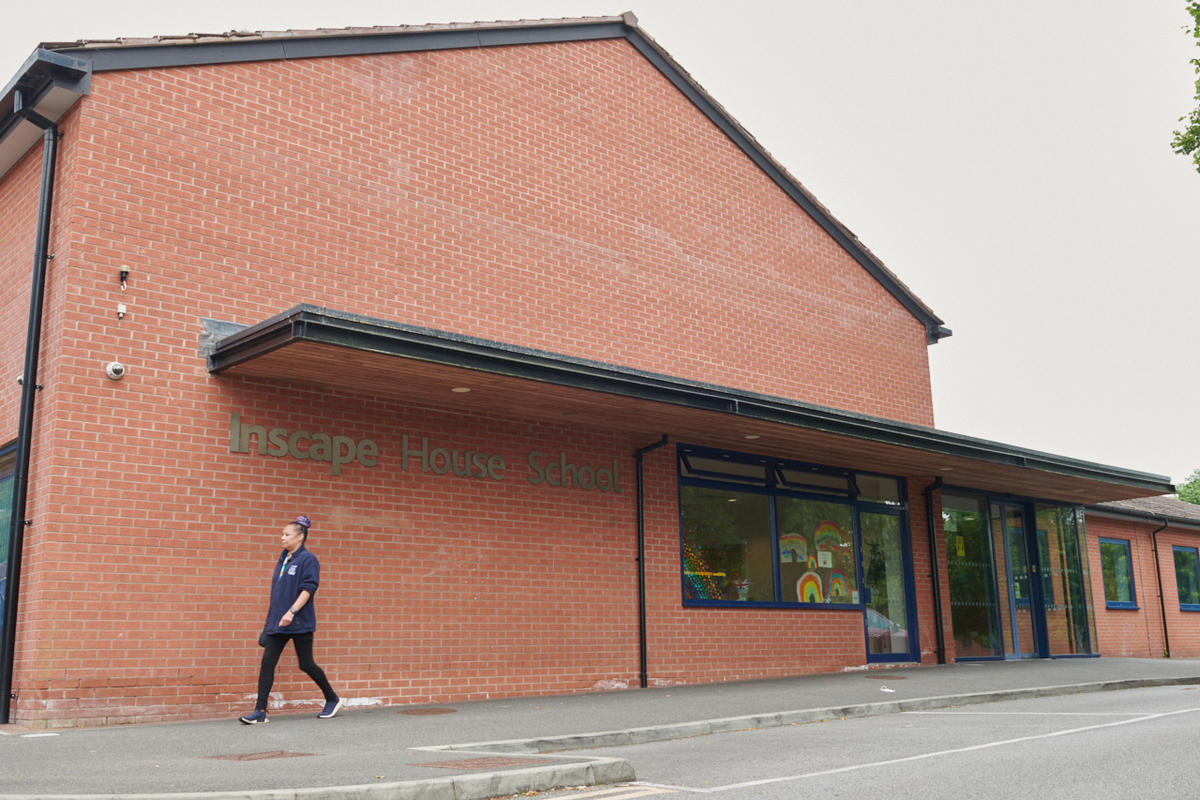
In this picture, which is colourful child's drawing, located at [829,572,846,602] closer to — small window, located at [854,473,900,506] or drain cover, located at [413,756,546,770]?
small window, located at [854,473,900,506]

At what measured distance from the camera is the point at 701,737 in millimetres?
9398

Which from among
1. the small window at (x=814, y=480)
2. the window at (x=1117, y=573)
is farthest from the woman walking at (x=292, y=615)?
the window at (x=1117, y=573)

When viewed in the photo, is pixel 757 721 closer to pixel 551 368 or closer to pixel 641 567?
pixel 641 567

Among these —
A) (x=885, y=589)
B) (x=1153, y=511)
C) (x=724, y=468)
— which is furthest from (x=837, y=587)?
(x=1153, y=511)

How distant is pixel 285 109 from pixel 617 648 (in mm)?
7221

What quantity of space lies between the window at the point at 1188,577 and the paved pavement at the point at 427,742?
1352 centimetres

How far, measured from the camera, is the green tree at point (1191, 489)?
78.1 meters

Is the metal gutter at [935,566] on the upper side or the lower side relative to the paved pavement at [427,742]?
upper

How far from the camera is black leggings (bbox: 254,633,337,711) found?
365 inches

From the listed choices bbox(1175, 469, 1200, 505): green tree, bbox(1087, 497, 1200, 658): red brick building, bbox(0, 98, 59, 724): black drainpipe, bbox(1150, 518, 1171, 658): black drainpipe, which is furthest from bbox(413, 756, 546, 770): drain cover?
bbox(1175, 469, 1200, 505): green tree

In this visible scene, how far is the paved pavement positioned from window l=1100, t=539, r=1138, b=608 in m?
9.93

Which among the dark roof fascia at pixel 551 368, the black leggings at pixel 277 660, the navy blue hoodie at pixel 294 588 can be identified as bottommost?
the black leggings at pixel 277 660

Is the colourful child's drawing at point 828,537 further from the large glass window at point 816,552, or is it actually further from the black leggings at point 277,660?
the black leggings at point 277,660

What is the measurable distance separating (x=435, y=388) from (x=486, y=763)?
4910mm
